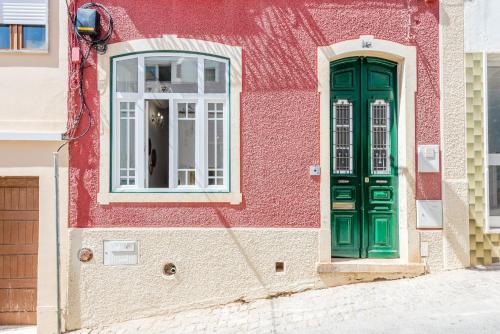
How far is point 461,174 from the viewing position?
6.30 meters

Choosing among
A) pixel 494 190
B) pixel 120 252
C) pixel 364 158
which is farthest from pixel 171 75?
pixel 494 190

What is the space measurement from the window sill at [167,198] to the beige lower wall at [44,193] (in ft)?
2.28

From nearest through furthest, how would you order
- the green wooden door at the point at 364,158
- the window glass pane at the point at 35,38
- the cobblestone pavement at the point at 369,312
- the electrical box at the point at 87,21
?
the cobblestone pavement at the point at 369,312, the electrical box at the point at 87,21, the window glass pane at the point at 35,38, the green wooden door at the point at 364,158

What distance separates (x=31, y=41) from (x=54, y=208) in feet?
8.24

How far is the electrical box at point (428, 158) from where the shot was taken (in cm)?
626

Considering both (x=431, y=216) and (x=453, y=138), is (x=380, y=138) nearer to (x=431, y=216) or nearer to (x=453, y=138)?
(x=453, y=138)

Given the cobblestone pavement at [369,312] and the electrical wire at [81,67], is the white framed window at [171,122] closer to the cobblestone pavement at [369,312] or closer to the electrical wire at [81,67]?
the electrical wire at [81,67]

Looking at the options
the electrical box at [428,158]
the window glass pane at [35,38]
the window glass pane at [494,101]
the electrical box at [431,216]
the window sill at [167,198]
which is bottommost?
the electrical box at [431,216]

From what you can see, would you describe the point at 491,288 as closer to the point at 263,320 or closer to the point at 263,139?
the point at 263,320

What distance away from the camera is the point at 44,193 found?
624 centimetres

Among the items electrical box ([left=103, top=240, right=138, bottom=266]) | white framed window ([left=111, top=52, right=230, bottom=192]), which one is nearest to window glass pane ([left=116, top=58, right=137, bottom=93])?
white framed window ([left=111, top=52, right=230, bottom=192])

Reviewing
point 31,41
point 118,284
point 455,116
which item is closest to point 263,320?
point 118,284

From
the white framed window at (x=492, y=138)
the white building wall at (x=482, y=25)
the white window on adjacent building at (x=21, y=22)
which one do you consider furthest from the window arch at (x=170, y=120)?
the white framed window at (x=492, y=138)

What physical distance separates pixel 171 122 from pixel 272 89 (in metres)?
1.59
